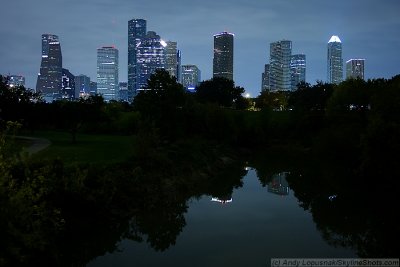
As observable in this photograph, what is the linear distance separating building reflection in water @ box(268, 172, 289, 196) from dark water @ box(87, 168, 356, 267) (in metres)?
3.88

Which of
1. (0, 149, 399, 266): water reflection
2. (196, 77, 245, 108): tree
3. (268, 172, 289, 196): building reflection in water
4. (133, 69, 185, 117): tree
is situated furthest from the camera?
(196, 77, 245, 108): tree

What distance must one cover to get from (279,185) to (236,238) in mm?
18808

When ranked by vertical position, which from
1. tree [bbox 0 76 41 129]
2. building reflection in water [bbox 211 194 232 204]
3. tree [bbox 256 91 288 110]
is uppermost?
tree [bbox 256 91 288 110]

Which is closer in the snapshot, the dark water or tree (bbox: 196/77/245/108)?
the dark water

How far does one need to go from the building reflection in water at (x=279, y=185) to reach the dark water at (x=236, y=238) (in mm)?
3881

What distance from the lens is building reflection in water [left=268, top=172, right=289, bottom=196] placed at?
35.7m

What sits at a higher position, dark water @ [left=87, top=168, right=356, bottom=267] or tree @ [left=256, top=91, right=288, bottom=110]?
tree @ [left=256, top=91, right=288, bottom=110]

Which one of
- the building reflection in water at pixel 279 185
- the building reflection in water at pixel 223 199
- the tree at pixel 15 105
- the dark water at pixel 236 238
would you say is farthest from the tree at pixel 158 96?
the dark water at pixel 236 238

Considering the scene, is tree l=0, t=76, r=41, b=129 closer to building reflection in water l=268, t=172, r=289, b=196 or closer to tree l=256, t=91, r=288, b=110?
building reflection in water l=268, t=172, r=289, b=196

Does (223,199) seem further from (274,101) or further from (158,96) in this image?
(274,101)

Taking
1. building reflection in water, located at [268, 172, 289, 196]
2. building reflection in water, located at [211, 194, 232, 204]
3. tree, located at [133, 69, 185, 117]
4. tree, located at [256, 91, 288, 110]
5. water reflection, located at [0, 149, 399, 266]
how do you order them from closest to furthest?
water reflection, located at [0, 149, 399, 266]
building reflection in water, located at [211, 194, 232, 204]
building reflection in water, located at [268, 172, 289, 196]
tree, located at [133, 69, 185, 117]
tree, located at [256, 91, 288, 110]

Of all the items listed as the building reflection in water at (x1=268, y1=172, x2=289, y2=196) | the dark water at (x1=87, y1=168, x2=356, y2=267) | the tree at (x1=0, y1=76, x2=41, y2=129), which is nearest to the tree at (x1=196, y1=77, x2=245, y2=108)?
the tree at (x1=0, y1=76, x2=41, y2=129)

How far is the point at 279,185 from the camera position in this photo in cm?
3897

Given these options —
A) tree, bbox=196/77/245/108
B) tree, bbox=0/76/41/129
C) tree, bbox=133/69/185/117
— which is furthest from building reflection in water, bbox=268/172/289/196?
tree, bbox=196/77/245/108
